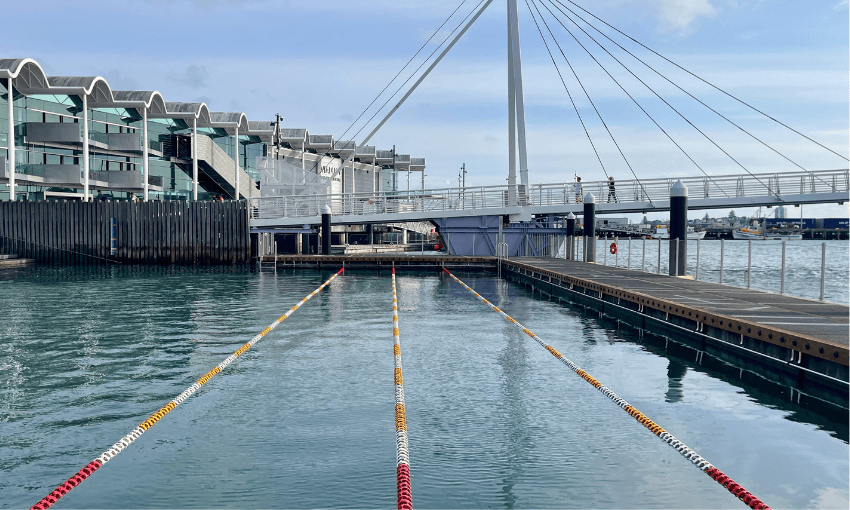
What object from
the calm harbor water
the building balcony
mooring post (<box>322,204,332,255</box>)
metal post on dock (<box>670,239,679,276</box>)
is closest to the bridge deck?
metal post on dock (<box>670,239,679,276</box>)

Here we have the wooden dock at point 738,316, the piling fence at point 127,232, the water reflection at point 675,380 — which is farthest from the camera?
the piling fence at point 127,232

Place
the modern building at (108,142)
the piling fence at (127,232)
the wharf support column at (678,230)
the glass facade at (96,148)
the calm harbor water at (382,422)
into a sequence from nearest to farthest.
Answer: the calm harbor water at (382,422)
the wharf support column at (678,230)
the piling fence at (127,232)
the modern building at (108,142)
the glass facade at (96,148)

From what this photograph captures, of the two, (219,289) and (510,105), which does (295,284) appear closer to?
(219,289)

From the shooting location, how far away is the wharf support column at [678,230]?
25344mm

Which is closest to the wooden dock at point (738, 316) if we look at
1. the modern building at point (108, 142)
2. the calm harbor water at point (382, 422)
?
the calm harbor water at point (382, 422)

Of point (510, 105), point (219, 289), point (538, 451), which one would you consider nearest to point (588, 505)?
point (538, 451)

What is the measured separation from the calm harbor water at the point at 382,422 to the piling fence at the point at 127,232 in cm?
2474

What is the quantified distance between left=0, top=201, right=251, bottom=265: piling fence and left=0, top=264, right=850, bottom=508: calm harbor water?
24740 millimetres

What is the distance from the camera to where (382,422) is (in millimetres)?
9414

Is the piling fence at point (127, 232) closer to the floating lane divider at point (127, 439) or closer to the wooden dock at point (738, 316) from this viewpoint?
the wooden dock at point (738, 316)

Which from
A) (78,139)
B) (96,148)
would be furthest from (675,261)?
(96,148)

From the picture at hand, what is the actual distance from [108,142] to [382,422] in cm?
4990

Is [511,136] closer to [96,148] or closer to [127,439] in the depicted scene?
[96,148]

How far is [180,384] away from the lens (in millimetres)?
11656
